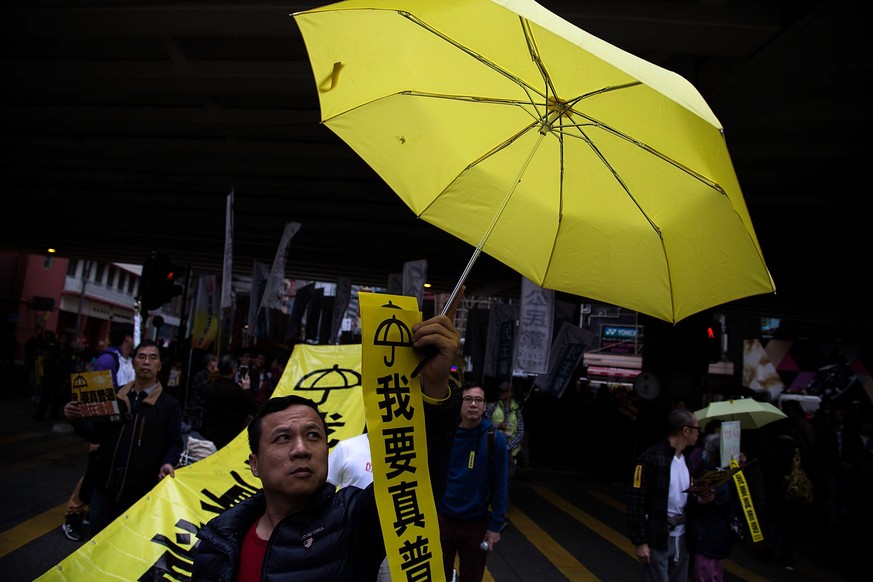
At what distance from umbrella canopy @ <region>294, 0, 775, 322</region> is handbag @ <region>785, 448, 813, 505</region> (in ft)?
21.9

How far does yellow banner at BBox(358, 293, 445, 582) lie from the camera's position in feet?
5.56

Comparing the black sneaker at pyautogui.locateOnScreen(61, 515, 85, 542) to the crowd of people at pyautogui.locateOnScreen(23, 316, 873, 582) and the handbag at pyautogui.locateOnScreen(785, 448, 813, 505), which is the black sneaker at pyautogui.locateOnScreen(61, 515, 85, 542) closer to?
the crowd of people at pyautogui.locateOnScreen(23, 316, 873, 582)

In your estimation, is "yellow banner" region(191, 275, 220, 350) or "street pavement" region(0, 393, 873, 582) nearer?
"street pavement" region(0, 393, 873, 582)

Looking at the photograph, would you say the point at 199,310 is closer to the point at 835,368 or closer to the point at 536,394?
the point at 536,394

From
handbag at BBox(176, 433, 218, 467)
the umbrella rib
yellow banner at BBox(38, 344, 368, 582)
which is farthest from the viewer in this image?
handbag at BBox(176, 433, 218, 467)

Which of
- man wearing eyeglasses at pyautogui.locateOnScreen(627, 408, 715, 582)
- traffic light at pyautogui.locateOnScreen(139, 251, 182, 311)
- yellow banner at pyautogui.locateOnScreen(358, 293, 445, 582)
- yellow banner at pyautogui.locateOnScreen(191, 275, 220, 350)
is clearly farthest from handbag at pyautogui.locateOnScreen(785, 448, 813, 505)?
yellow banner at pyautogui.locateOnScreen(191, 275, 220, 350)

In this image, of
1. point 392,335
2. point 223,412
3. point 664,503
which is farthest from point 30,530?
point 392,335

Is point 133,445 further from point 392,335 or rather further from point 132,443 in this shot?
point 392,335

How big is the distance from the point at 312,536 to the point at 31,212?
764 inches

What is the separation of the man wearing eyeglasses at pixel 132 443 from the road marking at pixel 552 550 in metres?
4.35

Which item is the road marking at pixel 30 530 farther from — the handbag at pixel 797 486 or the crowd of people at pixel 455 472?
the handbag at pixel 797 486

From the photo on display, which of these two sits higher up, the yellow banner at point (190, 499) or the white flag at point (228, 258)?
the white flag at point (228, 258)

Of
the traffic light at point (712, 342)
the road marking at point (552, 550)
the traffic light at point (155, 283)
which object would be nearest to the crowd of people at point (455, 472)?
the road marking at point (552, 550)

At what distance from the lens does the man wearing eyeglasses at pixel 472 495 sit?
14.8ft
